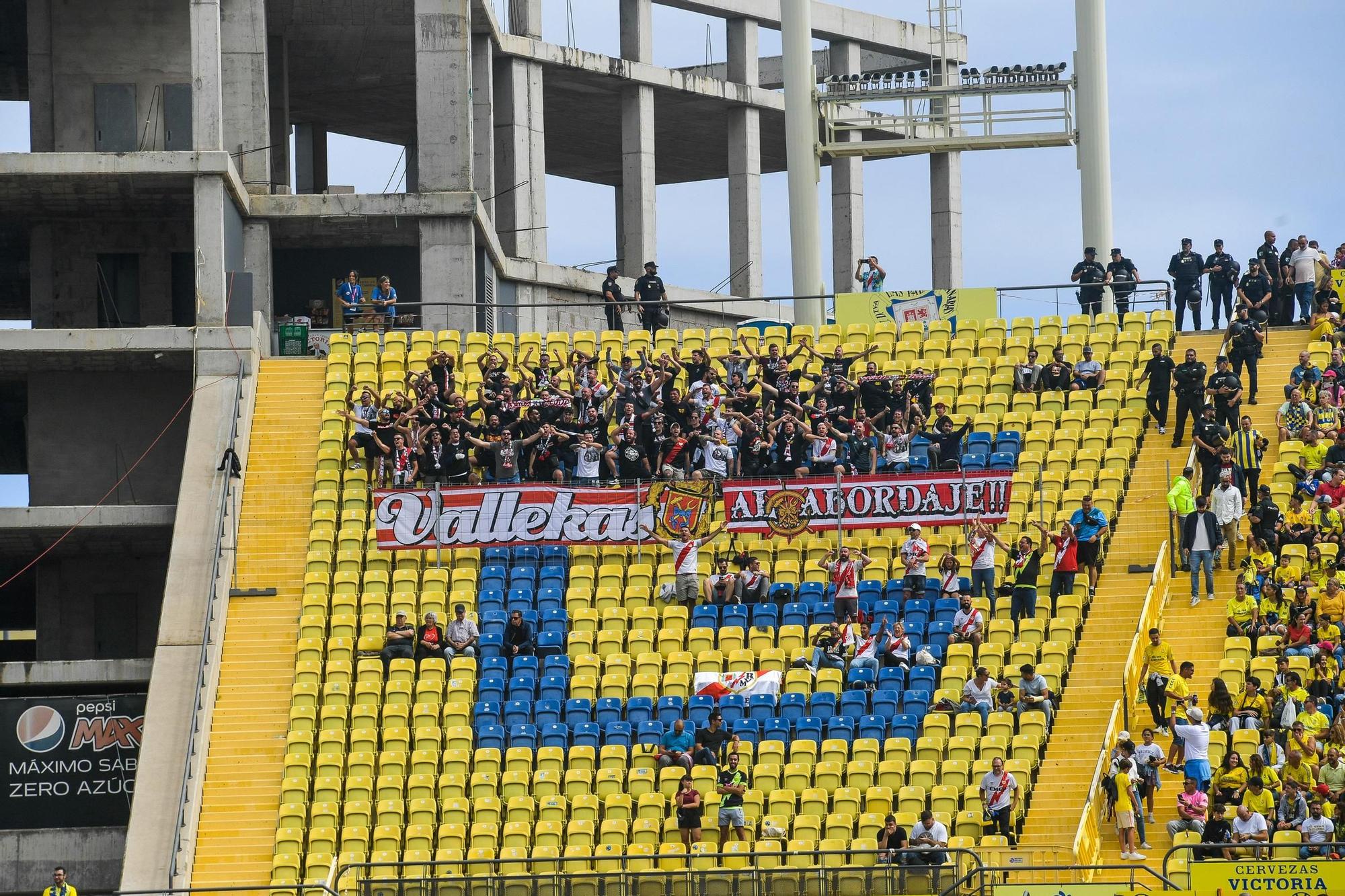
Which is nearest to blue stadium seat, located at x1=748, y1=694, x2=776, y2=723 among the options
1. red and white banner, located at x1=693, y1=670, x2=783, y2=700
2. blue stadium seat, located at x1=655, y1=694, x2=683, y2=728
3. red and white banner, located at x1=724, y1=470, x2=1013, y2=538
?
red and white banner, located at x1=693, y1=670, x2=783, y2=700

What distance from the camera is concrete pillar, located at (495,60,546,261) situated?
4800 cm

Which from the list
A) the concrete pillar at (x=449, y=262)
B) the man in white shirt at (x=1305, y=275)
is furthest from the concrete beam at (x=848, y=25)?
the man in white shirt at (x=1305, y=275)

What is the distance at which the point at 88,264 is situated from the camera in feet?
132

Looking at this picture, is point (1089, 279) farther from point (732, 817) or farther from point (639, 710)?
point (732, 817)

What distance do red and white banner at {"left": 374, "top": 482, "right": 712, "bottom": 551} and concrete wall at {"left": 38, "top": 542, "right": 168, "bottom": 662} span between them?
315 inches

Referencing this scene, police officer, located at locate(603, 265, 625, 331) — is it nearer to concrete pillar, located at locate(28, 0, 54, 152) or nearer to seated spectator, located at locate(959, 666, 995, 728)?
concrete pillar, located at locate(28, 0, 54, 152)

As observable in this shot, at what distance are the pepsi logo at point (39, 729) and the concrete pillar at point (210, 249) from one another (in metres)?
7.03

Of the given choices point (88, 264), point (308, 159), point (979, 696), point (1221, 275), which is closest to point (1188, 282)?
point (1221, 275)

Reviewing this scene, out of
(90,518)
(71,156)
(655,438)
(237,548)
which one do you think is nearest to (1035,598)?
(655,438)

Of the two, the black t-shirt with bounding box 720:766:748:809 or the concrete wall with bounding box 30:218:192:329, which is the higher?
A: the concrete wall with bounding box 30:218:192:329

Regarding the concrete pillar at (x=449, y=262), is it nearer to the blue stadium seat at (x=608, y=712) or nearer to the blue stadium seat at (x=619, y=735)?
the blue stadium seat at (x=608, y=712)

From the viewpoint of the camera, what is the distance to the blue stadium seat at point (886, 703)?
1091 inches

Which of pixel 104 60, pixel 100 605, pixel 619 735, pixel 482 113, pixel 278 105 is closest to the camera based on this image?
pixel 619 735

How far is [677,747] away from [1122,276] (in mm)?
13822
